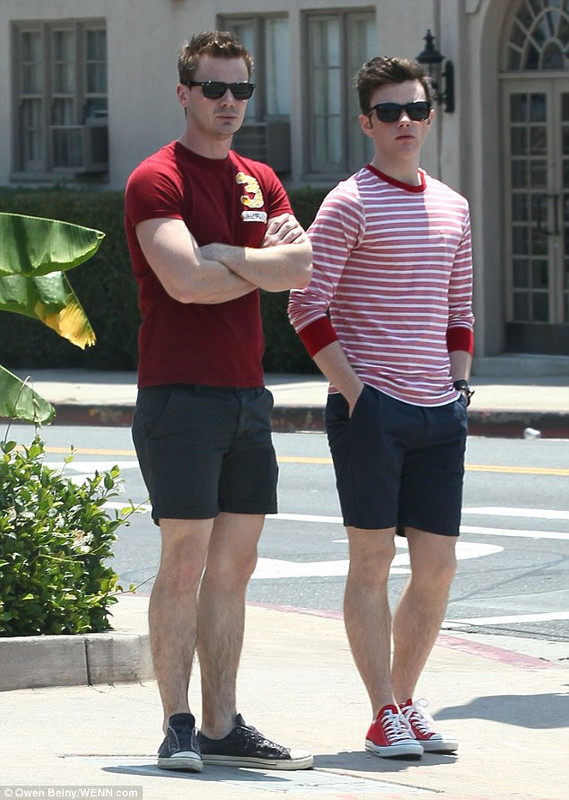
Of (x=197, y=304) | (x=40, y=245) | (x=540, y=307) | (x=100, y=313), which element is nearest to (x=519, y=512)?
(x=40, y=245)

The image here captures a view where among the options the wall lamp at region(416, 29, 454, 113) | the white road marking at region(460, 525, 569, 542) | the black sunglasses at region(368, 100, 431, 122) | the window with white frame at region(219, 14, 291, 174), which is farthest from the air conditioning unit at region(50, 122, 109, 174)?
the black sunglasses at region(368, 100, 431, 122)

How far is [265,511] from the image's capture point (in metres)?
5.73

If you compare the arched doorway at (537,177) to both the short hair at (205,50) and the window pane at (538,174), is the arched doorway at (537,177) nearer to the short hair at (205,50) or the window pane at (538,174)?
the window pane at (538,174)

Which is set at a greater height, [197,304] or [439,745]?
[197,304]

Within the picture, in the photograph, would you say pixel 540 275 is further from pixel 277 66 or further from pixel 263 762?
pixel 263 762

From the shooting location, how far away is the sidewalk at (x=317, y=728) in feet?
17.4

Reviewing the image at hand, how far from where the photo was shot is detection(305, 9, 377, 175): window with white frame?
68.7 feet

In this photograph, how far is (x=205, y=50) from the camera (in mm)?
5664

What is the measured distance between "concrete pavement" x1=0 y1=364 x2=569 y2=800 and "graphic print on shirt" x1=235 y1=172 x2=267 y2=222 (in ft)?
5.52

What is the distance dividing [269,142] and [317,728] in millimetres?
15551

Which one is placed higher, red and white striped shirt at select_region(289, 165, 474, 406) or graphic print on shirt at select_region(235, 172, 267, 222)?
graphic print on shirt at select_region(235, 172, 267, 222)

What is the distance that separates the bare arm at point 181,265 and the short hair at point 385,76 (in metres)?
0.94

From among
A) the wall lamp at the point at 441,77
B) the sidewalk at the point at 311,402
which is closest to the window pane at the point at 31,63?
the sidewalk at the point at 311,402

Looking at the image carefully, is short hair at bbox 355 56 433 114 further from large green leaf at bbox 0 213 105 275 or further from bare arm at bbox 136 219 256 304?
large green leaf at bbox 0 213 105 275
